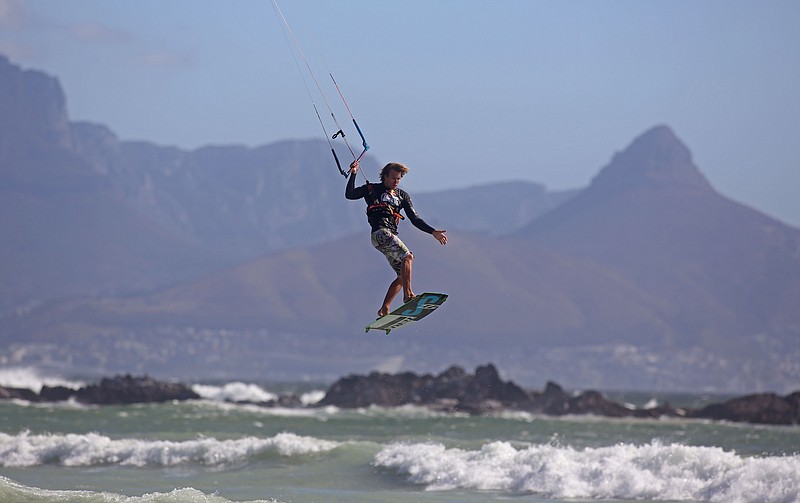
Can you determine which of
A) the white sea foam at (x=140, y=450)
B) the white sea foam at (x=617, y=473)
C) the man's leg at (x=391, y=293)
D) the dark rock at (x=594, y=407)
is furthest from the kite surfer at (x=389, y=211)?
the dark rock at (x=594, y=407)

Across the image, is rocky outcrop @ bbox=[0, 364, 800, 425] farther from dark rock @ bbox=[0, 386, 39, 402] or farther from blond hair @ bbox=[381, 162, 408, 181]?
blond hair @ bbox=[381, 162, 408, 181]

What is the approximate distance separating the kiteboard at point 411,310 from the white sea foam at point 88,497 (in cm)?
425

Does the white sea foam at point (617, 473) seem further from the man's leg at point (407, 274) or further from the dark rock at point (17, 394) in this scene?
the dark rock at point (17, 394)

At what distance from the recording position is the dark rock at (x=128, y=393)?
2694 inches

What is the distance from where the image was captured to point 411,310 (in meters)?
23.0

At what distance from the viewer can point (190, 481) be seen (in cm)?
3019

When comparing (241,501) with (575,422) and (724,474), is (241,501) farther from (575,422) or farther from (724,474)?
(575,422)

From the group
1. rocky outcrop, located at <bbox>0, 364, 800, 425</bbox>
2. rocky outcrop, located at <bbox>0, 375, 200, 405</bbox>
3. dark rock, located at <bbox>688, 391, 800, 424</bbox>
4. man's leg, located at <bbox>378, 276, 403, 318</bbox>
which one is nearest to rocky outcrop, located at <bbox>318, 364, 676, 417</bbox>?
rocky outcrop, located at <bbox>0, 364, 800, 425</bbox>

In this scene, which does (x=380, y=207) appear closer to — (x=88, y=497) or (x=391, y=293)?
(x=391, y=293)

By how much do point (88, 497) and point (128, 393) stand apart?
149 ft

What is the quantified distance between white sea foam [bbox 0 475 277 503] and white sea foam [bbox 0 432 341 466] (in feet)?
29.5

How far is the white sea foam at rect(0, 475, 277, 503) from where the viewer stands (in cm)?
2377

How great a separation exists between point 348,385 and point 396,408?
5457 mm

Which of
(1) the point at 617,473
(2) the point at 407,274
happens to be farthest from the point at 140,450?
(2) the point at 407,274
